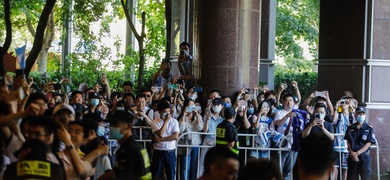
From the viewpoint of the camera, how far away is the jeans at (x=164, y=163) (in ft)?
52.7

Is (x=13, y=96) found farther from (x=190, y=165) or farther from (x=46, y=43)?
(x=46, y=43)

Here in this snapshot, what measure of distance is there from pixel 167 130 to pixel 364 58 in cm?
646

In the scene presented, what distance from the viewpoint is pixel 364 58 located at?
20.7 m

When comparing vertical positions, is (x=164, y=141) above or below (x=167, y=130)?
below

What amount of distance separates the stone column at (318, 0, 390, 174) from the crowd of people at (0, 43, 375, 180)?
71 centimetres

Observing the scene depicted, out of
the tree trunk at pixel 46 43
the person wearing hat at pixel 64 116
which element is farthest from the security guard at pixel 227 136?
the tree trunk at pixel 46 43

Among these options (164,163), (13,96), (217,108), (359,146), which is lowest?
(164,163)

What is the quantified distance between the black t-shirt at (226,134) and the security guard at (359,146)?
2.77 m

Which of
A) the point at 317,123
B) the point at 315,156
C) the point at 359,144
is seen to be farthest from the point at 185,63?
the point at 315,156

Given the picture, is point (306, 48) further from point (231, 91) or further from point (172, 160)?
point (172, 160)

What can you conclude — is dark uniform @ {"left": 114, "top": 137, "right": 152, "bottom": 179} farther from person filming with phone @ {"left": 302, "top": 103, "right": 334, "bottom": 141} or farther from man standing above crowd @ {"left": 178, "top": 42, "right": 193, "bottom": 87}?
man standing above crowd @ {"left": 178, "top": 42, "right": 193, "bottom": 87}

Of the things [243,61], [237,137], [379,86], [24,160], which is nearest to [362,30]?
[379,86]

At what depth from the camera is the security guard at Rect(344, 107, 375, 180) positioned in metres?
17.1

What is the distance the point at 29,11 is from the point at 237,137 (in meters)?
25.7
